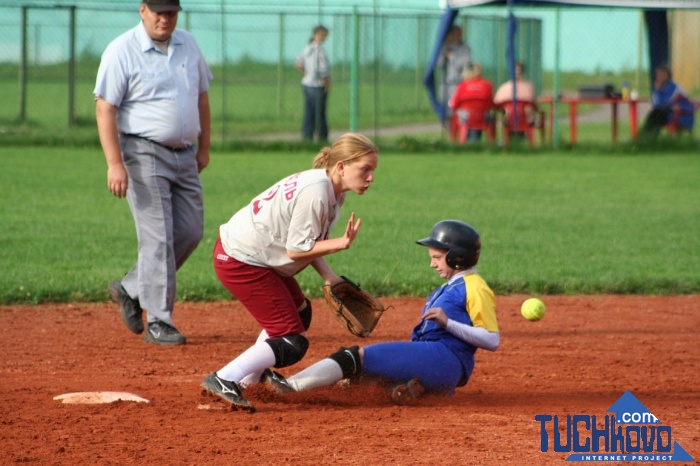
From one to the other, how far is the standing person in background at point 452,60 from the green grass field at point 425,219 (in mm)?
1950

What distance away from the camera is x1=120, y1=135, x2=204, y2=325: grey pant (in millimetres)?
6551

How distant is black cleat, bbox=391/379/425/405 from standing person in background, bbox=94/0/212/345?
1.98 meters

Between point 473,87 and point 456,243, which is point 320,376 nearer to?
point 456,243

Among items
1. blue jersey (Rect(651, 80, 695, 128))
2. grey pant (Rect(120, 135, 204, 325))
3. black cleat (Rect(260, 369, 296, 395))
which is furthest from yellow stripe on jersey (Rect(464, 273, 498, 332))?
blue jersey (Rect(651, 80, 695, 128))

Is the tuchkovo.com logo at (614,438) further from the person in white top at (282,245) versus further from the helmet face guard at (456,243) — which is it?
the person in white top at (282,245)

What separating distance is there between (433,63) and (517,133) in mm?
2114

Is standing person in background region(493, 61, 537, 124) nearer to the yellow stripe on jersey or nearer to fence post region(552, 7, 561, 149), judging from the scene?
fence post region(552, 7, 561, 149)

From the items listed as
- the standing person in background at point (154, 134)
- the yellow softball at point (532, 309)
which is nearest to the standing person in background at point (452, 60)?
the standing person in background at point (154, 134)

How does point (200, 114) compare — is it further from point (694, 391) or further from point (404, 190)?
point (404, 190)

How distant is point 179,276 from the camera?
879 centimetres

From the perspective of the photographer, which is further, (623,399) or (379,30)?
(379,30)

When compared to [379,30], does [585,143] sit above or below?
below

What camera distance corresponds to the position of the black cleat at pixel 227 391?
16.5 feet

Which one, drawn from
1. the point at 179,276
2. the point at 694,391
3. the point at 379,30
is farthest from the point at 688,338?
the point at 379,30
